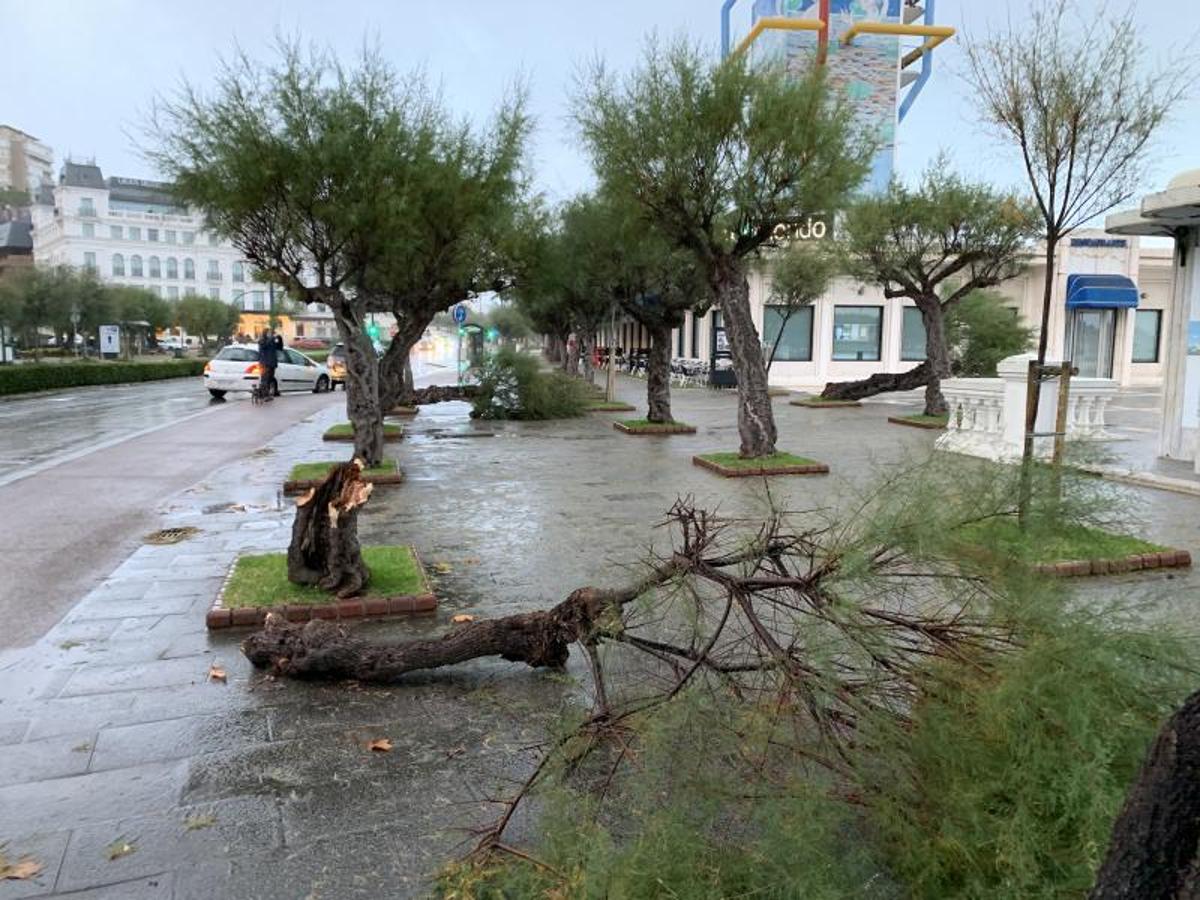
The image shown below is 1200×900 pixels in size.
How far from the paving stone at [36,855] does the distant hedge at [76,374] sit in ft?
91.0

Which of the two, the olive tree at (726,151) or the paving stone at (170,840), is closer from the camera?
the paving stone at (170,840)

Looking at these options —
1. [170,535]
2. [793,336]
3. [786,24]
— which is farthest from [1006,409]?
[786,24]

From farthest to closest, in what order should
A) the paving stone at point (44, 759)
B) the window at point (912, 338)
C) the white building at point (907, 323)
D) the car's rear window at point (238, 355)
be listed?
1. the window at point (912, 338)
2. the white building at point (907, 323)
3. the car's rear window at point (238, 355)
4. the paving stone at point (44, 759)

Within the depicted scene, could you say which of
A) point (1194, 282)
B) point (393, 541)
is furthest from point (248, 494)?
point (1194, 282)

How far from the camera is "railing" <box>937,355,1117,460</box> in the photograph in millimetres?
11469

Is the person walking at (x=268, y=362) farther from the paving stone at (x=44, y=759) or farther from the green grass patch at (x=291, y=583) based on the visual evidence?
the paving stone at (x=44, y=759)

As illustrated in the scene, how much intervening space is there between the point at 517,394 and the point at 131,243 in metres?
89.6

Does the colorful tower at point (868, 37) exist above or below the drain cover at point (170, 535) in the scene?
above

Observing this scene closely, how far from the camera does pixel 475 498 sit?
9797 millimetres

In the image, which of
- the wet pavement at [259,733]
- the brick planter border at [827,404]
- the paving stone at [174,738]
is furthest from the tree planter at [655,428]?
the paving stone at [174,738]

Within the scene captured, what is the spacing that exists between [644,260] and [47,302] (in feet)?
109

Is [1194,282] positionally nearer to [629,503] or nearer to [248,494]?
[629,503]

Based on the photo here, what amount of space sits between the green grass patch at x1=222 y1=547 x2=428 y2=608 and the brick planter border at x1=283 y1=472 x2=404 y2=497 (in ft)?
10.3

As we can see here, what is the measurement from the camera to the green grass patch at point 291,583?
551 cm
